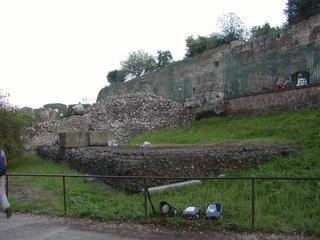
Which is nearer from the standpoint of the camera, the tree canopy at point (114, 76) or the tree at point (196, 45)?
the tree at point (196, 45)

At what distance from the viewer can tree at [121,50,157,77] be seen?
8719 cm

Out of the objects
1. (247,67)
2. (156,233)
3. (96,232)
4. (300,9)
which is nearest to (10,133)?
(96,232)

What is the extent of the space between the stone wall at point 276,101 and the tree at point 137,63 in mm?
65882

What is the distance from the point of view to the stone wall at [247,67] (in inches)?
804

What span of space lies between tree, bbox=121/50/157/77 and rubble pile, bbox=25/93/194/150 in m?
57.8

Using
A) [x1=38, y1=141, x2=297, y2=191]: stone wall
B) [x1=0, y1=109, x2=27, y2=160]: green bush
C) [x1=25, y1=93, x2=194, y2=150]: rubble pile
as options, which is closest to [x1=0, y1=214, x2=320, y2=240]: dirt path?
[x1=38, y1=141, x2=297, y2=191]: stone wall

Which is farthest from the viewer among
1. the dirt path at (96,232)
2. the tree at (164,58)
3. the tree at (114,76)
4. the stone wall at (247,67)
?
the tree at (114,76)

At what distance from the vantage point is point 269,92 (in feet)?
64.0

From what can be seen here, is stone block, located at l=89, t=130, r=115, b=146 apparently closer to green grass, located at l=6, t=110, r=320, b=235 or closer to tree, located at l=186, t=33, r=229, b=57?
green grass, located at l=6, t=110, r=320, b=235

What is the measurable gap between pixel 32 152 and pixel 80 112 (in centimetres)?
850

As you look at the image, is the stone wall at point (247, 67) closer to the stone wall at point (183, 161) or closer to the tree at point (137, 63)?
the stone wall at point (183, 161)

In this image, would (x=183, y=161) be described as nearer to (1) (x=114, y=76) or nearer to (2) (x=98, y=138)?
(2) (x=98, y=138)

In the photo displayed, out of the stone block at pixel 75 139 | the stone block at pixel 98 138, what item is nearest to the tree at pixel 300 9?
the stone block at pixel 98 138

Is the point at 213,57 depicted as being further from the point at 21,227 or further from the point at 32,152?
the point at 21,227
